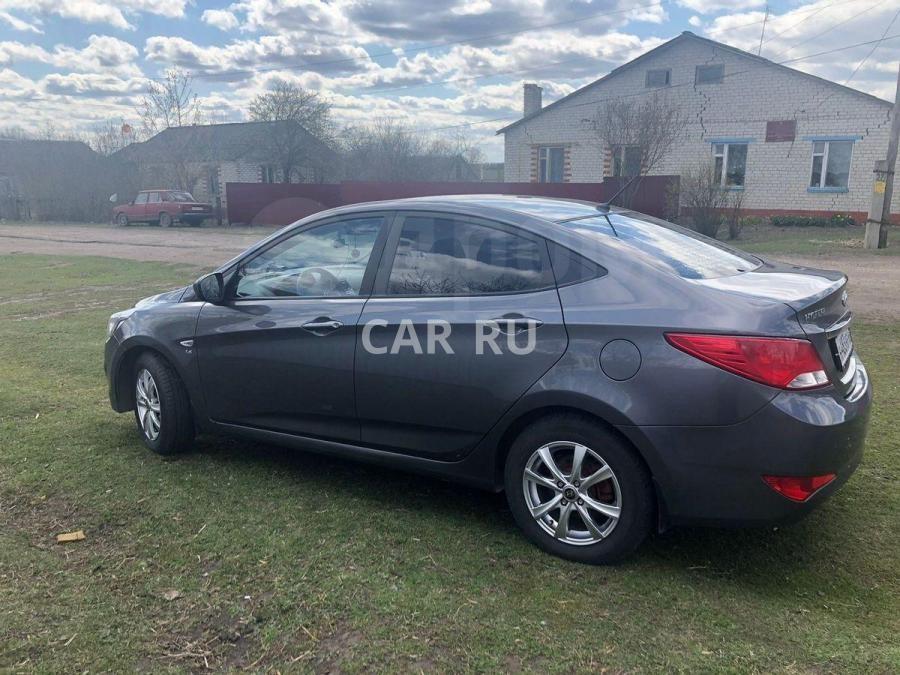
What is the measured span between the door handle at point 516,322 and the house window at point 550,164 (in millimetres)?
29895

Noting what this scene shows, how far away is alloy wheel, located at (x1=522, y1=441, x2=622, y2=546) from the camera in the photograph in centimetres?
320

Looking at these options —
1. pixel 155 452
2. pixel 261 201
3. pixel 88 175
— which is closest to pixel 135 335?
pixel 155 452

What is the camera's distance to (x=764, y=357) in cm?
289

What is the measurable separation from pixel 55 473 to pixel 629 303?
350 centimetres

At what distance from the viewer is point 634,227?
152 inches

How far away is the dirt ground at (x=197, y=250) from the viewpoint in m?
10.4

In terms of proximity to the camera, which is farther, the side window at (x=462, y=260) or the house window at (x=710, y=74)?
the house window at (x=710, y=74)

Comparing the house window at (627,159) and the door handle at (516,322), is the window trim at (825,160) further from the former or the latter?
the door handle at (516,322)

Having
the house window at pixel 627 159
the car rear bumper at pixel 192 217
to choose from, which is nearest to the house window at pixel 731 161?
the house window at pixel 627 159

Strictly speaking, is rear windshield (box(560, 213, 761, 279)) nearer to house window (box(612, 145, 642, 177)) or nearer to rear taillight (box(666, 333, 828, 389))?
rear taillight (box(666, 333, 828, 389))

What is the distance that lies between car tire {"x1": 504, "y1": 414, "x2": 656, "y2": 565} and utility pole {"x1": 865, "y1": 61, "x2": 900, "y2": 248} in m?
16.9

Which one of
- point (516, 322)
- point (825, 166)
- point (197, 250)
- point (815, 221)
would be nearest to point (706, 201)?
point (815, 221)

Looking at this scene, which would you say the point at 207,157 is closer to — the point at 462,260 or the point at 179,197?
the point at 179,197

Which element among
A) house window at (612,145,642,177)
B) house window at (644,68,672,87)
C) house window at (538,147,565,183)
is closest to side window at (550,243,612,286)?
house window at (612,145,642,177)
